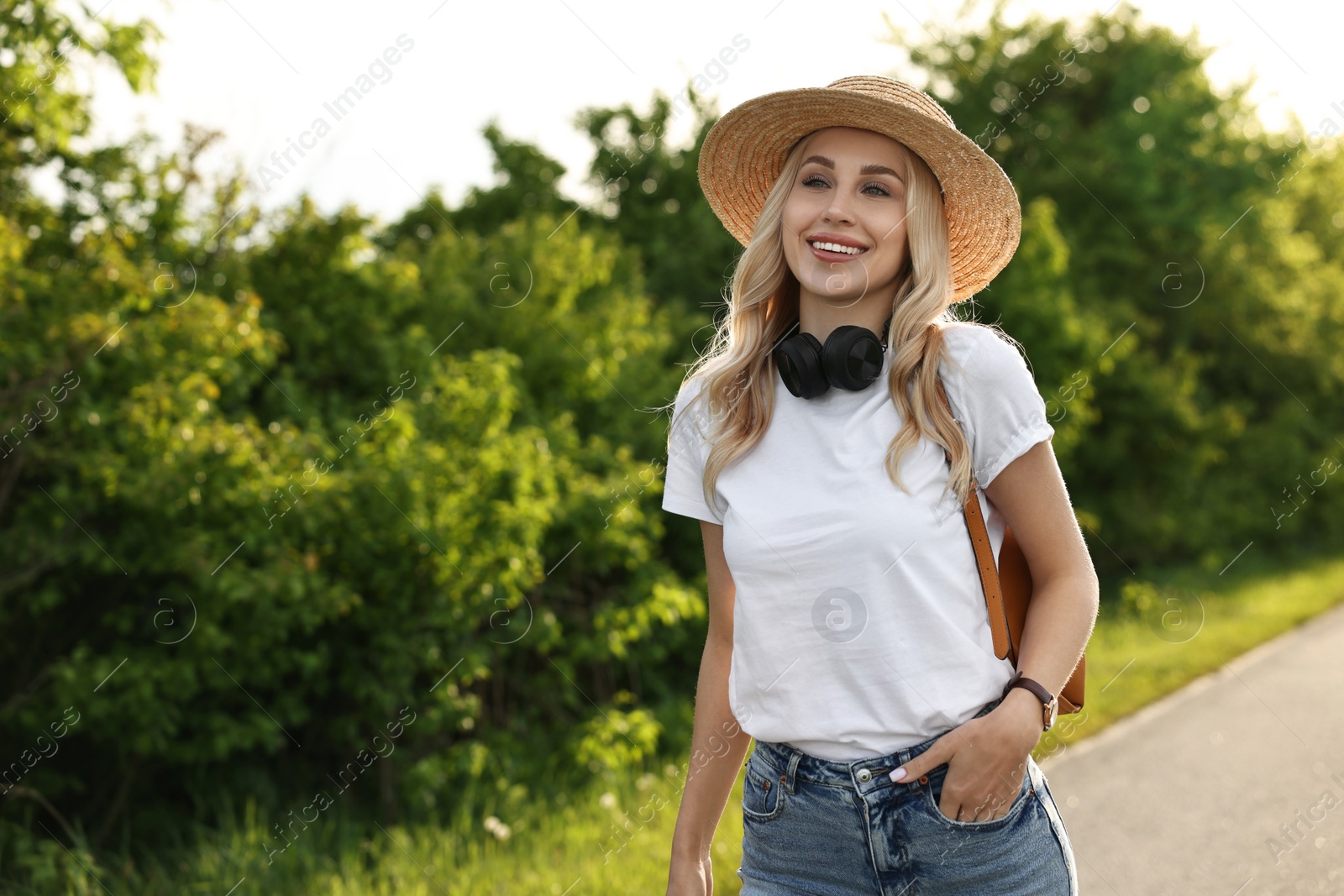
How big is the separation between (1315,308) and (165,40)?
647 inches

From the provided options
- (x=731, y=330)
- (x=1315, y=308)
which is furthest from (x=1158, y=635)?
(x=1315, y=308)

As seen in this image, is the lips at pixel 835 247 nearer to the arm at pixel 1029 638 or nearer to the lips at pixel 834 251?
the lips at pixel 834 251

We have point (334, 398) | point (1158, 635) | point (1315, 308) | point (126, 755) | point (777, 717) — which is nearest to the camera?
point (777, 717)

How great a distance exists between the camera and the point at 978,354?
5.94 ft

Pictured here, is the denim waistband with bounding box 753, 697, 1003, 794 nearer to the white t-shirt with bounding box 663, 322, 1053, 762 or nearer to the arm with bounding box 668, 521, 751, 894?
the white t-shirt with bounding box 663, 322, 1053, 762

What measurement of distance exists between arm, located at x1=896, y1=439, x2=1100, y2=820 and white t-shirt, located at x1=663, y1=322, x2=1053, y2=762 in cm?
4

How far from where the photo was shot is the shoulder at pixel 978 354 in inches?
70.6

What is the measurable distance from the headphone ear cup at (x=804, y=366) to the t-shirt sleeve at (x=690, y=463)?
0.70ft

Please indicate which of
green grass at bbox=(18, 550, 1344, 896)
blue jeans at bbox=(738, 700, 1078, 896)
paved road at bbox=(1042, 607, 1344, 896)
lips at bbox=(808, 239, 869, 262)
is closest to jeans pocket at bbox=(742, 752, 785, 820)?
blue jeans at bbox=(738, 700, 1078, 896)

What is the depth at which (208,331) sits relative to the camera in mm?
4988

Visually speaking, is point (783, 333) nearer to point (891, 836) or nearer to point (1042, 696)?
point (1042, 696)

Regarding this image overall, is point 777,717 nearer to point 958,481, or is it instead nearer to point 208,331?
point 958,481

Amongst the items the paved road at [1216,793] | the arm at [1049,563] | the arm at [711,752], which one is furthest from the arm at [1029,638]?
the paved road at [1216,793]

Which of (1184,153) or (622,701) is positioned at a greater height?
(1184,153)
